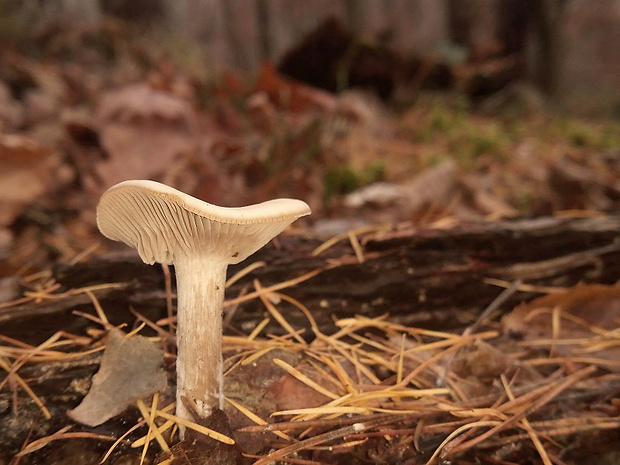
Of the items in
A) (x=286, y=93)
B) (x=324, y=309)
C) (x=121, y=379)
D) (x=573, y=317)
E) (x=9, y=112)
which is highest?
(x=9, y=112)

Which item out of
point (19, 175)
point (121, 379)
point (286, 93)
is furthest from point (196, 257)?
point (286, 93)

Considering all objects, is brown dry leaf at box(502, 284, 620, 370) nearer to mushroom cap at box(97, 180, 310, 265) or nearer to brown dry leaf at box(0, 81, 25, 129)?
mushroom cap at box(97, 180, 310, 265)

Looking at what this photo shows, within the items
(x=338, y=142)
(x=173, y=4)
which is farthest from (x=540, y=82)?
(x=173, y=4)

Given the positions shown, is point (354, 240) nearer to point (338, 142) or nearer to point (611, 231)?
point (611, 231)

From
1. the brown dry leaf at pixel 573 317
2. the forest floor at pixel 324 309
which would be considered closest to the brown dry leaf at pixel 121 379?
the forest floor at pixel 324 309

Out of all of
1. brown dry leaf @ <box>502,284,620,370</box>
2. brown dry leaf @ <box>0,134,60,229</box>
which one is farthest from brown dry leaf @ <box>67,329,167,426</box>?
brown dry leaf @ <box>502,284,620,370</box>

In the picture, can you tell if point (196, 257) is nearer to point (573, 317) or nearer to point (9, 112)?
point (573, 317)
